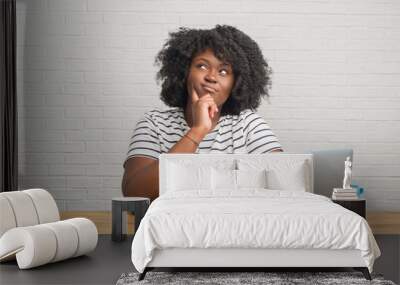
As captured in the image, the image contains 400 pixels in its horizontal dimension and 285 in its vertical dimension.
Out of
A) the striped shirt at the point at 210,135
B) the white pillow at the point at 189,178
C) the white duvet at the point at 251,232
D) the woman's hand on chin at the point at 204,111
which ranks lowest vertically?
the white duvet at the point at 251,232

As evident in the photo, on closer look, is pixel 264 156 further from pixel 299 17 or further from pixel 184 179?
pixel 299 17

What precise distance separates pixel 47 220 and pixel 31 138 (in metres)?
1.64

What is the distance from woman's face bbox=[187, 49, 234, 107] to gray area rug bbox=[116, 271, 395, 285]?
2.49m

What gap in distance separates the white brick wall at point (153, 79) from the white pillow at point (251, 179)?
0.92 m

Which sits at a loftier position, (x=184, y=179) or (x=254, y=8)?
(x=254, y=8)

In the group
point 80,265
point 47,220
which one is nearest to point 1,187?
point 47,220

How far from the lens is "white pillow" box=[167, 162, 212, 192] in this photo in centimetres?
651

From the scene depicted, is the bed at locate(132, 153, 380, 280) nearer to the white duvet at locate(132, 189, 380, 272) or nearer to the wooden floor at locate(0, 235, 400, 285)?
the white duvet at locate(132, 189, 380, 272)

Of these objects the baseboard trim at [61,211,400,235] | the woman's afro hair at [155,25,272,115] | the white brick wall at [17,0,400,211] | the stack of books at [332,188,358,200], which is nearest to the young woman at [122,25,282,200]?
the woman's afro hair at [155,25,272,115]

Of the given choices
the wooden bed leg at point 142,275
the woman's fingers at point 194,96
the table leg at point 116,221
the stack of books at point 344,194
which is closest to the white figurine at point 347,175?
the stack of books at point 344,194

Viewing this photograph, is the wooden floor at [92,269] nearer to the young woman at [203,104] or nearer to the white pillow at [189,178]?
the white pillow at [189,178]

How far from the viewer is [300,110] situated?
24.0ft

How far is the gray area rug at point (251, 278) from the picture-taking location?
4.86m

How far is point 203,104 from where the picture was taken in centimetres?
720
